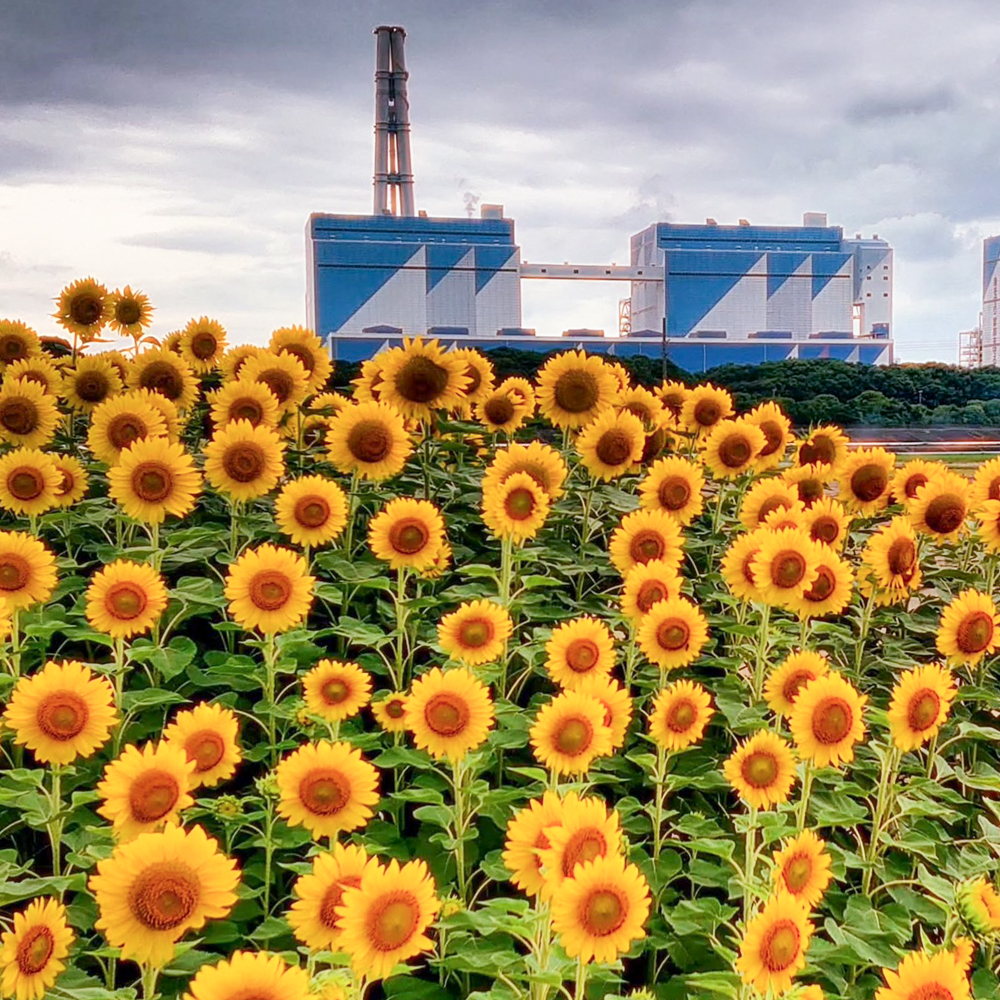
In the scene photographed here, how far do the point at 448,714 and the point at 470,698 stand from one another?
0.04 meters

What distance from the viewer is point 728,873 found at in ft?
5.16

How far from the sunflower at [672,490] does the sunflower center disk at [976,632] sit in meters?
0.62

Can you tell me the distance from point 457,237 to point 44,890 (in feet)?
149

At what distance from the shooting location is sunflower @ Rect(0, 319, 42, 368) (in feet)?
9.39

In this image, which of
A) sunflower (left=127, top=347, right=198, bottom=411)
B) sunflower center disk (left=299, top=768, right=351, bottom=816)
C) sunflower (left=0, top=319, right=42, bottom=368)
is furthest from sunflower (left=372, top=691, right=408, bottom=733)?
sunflower (left=0, top=319, right=42, bottom=368)

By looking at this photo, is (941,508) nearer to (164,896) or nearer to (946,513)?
(946,513)

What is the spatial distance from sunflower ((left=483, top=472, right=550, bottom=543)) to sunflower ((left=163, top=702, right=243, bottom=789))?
2.40ft

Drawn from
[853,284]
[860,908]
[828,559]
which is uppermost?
[853,284]

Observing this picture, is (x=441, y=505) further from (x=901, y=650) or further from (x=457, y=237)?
(x=457, y=237)

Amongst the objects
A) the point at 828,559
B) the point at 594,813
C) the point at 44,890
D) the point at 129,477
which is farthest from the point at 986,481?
the point at 44,890

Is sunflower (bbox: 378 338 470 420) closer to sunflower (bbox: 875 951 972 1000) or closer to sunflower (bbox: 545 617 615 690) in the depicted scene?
sunflower (bbox: 545 617 615 690)

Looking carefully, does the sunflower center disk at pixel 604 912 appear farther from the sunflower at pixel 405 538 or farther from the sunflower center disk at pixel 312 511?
the sunflower center disk at pixel 312 511

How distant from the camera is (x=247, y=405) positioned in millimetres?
2268

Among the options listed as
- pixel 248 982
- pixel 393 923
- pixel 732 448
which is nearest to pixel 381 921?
pixel 393 923
